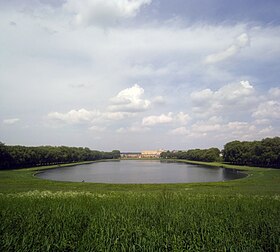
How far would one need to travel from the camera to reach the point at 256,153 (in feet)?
401

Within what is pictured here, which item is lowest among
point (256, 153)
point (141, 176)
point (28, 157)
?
point (141, 176)

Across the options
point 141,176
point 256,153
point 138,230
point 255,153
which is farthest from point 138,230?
point 255,153

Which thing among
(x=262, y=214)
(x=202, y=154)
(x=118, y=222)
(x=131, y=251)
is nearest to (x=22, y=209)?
(x=118, y=222)

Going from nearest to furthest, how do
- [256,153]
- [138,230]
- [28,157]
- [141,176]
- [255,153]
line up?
1. [138,230]
2. [141,176]
3. [28,157]
4. [256,153]
5. [255,153]

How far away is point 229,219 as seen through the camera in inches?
476

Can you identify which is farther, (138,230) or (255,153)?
(255,153)

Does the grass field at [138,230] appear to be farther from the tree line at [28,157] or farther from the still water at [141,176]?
the tree line at [28,157]

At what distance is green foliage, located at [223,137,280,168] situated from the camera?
112188 millimetres

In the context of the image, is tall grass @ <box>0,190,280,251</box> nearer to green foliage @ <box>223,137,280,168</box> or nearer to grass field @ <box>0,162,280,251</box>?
grass field @ <box>0,162,280,251</box>

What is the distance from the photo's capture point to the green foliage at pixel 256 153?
11219 cm

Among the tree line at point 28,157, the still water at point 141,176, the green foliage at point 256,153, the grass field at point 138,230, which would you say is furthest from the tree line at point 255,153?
the grass field at point 138,230

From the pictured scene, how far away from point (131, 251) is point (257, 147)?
404ft

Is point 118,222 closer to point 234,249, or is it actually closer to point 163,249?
point 163,249

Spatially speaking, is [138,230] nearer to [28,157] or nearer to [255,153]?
[28,157]
